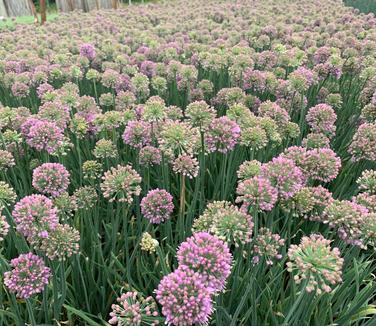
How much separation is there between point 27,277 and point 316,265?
924 millimetres

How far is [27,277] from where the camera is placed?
4.49 feet

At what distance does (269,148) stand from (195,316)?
1.56 meters

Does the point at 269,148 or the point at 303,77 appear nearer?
the point at 269,148

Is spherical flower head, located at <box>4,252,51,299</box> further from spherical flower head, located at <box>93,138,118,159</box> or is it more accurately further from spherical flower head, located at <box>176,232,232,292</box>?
spherical flower head, located at <box>93,138,118,159</box>

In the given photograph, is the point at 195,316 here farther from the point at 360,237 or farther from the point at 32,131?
the point at 32,131

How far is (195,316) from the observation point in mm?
1014

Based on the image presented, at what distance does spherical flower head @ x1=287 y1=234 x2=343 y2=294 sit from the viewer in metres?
1.09

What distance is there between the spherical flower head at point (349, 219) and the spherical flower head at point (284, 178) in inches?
5.7

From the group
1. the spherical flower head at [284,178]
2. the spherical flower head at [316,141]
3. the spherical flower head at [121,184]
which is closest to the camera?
the spherical flower head at [284,178]

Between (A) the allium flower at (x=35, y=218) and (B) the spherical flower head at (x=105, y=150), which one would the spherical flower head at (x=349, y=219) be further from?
(B) the spherical flower head at (x=105, y=150)

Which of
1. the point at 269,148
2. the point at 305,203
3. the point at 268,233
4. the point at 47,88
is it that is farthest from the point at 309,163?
the point at 47,88

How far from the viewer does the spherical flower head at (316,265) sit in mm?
1087

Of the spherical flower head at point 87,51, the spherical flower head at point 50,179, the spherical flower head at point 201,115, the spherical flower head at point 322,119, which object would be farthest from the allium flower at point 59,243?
the spherical flower head at point 87,51

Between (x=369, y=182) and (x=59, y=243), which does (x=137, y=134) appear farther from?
(x=369, y=182)
